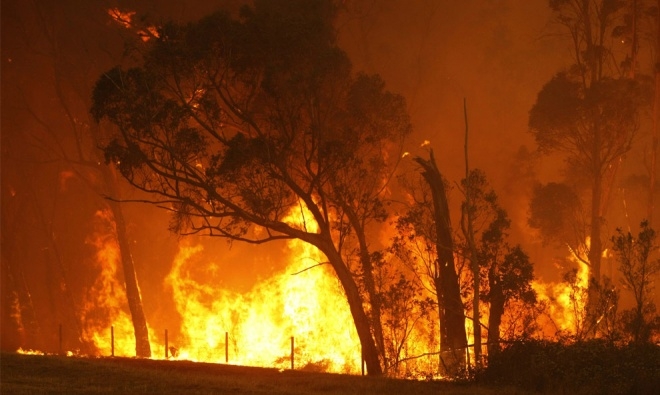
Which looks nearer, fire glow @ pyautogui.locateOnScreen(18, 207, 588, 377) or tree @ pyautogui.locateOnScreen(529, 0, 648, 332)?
tree @ pyautogui.locateOnScreen(529, 0, 648, 332)

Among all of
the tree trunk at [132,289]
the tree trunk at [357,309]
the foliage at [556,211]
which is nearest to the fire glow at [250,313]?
the tree trunk at [132,289]

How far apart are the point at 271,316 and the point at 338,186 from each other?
16823mm

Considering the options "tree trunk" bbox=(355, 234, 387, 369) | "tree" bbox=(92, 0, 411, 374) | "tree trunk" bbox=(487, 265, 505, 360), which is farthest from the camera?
"tree trunk" bbox=(355, 234, 387, 369)

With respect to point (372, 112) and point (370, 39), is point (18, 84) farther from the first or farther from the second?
point (372, 112)

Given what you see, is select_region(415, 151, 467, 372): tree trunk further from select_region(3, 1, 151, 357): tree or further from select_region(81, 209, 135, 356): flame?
select_region(81, 209, 135, 356): flame

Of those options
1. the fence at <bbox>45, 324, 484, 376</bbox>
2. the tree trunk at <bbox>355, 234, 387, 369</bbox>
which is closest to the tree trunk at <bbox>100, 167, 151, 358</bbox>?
the fence at <bbox>45, 324, 484, 376</bbox>

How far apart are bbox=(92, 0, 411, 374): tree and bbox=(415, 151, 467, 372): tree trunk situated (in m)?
2.17

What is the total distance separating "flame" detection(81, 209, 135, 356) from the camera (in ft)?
152

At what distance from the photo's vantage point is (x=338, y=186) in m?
24.7

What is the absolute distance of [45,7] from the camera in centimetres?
4044

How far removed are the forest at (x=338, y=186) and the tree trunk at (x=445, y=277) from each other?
60 mm

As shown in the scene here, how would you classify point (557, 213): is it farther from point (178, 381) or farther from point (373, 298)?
point (178, 381)

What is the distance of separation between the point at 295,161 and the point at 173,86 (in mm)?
4227

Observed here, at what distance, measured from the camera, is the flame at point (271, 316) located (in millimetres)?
34969
